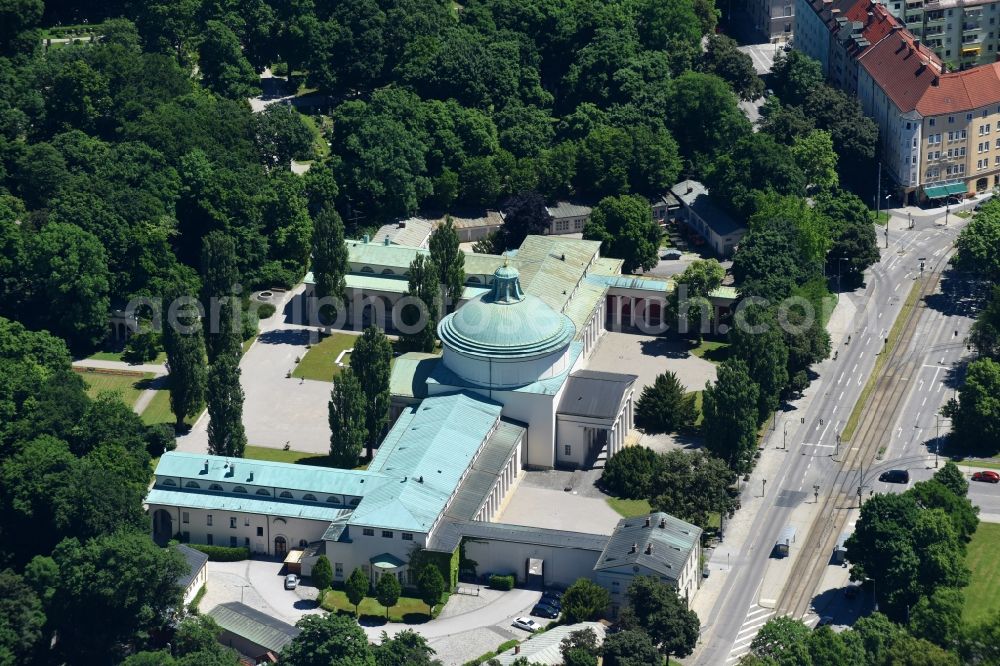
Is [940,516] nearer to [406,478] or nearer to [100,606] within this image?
[406,478]

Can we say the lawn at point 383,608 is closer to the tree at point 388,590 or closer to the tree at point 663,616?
the tree at point 388,590

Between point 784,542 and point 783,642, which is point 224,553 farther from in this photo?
point 783,642

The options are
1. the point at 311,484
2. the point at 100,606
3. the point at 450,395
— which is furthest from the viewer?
the point at 450,395

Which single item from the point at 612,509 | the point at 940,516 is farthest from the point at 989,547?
the point at 612,509

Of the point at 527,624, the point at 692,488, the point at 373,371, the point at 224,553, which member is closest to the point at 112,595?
the point at 224,553

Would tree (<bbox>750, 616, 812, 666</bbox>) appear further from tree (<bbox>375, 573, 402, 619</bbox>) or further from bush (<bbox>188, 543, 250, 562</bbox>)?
bush (<bbox>188, 543, 250, 562</bbox>)

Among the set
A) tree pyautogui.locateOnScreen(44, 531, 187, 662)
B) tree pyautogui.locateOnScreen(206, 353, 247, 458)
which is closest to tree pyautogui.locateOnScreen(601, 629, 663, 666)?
tree pyautogui.locateOnScreen(44, 531, 187, 662)
